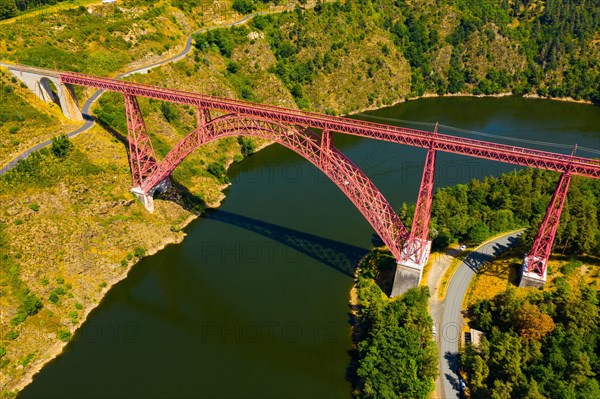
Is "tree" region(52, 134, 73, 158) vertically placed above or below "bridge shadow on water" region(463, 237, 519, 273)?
above

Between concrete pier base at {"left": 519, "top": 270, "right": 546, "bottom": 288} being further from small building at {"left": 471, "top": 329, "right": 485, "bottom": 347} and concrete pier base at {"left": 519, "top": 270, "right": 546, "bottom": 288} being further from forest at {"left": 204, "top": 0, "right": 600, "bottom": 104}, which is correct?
forest at {"left": 204, "top": 0, "right": 600, "bottom": 104}

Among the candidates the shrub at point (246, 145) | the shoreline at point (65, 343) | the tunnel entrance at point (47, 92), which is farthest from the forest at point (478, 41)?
the shoreline at point (65, 343)

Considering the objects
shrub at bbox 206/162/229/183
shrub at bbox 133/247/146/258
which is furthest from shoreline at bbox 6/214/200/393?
shrub at bbox 206/162/229/183

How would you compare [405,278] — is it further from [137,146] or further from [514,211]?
[137,146]

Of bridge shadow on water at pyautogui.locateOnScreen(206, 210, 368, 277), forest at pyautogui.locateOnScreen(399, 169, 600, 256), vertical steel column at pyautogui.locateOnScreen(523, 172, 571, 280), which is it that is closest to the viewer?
vertical steel column at pyautogui.locateOnScreen(523, 172, 571, 280)

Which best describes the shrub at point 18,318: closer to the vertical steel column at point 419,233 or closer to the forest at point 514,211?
the vertical steel column at point 419,233

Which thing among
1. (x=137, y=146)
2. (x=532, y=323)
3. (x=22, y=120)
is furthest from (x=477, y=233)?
(x=22, y=120)

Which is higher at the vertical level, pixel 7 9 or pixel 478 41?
pixel 7 9
